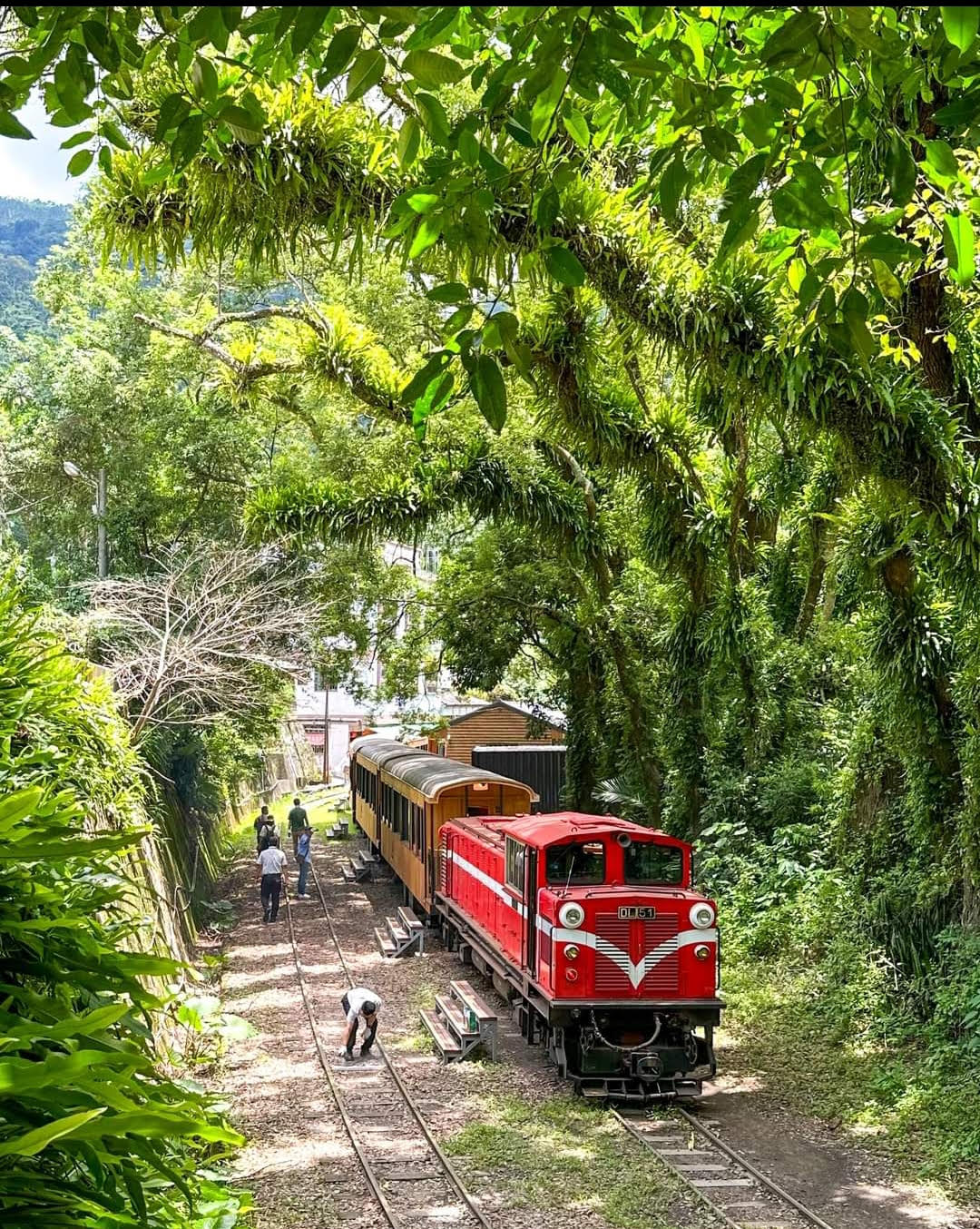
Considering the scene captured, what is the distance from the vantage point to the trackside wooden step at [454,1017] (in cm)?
1291

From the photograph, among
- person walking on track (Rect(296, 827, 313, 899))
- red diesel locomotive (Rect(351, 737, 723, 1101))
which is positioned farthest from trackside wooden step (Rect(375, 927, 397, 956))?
red diesel locomotive (Rect(351, 737, 723, 1101))

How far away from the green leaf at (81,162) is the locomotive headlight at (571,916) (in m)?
9.35

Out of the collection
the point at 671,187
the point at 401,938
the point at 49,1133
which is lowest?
the point at 401,938

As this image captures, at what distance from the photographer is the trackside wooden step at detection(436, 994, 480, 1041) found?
42.4 feet

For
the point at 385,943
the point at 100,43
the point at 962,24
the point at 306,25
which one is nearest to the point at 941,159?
the point at 962,24

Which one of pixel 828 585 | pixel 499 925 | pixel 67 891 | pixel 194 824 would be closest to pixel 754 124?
pixel 67 891

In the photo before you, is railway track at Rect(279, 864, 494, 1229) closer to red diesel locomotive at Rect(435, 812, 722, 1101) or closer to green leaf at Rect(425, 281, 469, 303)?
red diesel locomotive at Rect(435, 812, 722, 1101)

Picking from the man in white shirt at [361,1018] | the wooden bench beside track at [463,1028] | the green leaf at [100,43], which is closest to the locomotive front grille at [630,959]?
the wooden bench beside track at [463,1028]

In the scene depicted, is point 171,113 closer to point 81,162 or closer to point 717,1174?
point 81,162

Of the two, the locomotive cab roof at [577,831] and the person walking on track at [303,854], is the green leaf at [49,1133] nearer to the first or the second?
the locomotive cab roof at [577,831]

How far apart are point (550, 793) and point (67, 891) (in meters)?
26.0

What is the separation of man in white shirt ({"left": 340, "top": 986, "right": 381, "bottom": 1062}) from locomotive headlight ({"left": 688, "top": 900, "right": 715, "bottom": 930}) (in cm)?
345

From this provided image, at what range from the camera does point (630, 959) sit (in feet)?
38.2

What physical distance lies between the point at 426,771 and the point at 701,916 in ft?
32.4
